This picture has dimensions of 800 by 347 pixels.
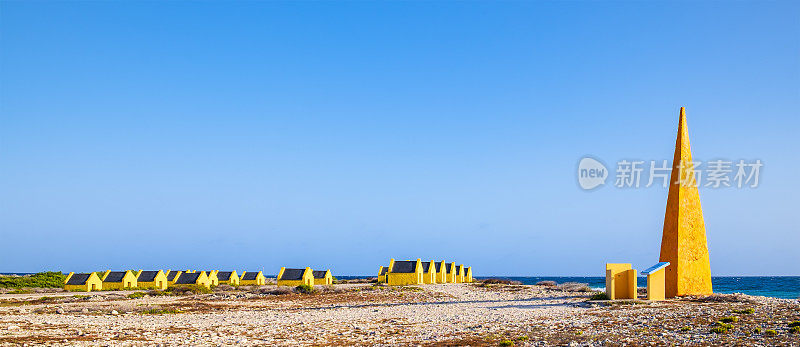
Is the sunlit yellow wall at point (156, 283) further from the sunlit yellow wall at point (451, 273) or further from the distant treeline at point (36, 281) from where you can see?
the sunlit yellow wall at point (451, 273)

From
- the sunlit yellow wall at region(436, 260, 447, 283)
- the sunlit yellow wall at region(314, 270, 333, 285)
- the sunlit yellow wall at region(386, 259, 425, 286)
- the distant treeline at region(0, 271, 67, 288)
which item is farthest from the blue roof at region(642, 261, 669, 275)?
the distant treeline at region(0, 271, 67, 288)

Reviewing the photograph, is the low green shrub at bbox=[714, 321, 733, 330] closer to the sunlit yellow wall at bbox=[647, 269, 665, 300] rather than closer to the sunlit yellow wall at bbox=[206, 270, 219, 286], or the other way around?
the sunlit yellow wall at bbox=[647, 269, 665, 300]

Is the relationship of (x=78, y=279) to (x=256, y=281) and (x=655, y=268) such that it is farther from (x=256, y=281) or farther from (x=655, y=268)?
(x=655, y=268)

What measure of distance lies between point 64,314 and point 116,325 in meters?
9.24

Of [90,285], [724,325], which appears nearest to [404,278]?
[90,285]

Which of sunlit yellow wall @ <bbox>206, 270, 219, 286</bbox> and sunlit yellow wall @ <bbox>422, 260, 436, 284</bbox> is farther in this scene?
sunlit yellow wall @ <bbox>206, 270, 219, 286</bbox>

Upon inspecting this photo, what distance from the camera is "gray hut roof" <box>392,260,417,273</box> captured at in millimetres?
68562

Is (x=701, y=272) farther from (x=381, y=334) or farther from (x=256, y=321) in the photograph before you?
(x=256, y=321)

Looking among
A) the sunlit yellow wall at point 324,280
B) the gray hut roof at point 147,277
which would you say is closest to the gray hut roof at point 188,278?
the gray hut roof at point 147,277

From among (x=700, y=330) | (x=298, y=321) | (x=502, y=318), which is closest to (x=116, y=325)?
(x=298, y=321)

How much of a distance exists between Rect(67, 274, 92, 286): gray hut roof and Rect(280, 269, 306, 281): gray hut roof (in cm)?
2149

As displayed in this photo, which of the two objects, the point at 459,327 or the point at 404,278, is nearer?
the point at 459,327

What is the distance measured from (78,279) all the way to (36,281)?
1069 cm

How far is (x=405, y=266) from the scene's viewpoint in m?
69.3
